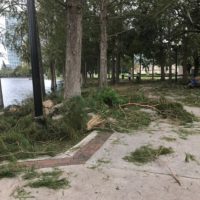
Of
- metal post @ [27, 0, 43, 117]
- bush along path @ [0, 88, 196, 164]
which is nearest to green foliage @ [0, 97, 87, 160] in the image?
bush along path @ [0, 88, 196, 164]

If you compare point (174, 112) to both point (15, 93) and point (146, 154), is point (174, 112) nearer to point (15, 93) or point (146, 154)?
point (146, 154)

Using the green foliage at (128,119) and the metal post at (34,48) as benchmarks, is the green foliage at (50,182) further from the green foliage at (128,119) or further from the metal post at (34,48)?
the green foliage at (128,119)

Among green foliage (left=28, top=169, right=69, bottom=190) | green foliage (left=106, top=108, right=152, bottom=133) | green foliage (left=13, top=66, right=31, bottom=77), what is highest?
green foliage (left=13, top=66, right=31, bottom=77)

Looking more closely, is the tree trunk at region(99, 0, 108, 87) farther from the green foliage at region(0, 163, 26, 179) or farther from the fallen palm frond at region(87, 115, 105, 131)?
Result: the green foliage at region(0, 163, 26, 179)

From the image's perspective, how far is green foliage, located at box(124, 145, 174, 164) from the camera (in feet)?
14.2

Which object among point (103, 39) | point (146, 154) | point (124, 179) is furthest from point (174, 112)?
point (103, 39)

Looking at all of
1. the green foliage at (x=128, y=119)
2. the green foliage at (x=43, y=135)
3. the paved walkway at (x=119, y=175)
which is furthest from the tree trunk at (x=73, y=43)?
the paved walkway at (x=119, y=175)

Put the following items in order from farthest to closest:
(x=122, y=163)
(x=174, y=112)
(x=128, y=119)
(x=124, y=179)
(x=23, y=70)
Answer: (x=23, y=70)
(x=174, y=112)
(x=128, y=119)
(x=122, y=163)
(x=124, y=179)

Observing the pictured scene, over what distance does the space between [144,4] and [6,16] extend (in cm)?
842

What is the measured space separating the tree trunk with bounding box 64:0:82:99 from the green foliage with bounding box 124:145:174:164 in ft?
15.3

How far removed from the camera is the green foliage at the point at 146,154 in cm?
433

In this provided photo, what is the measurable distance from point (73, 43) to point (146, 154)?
518 centimetres

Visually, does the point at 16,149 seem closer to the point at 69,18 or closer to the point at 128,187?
the point at 128,187

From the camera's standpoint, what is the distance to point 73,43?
28.4ft
